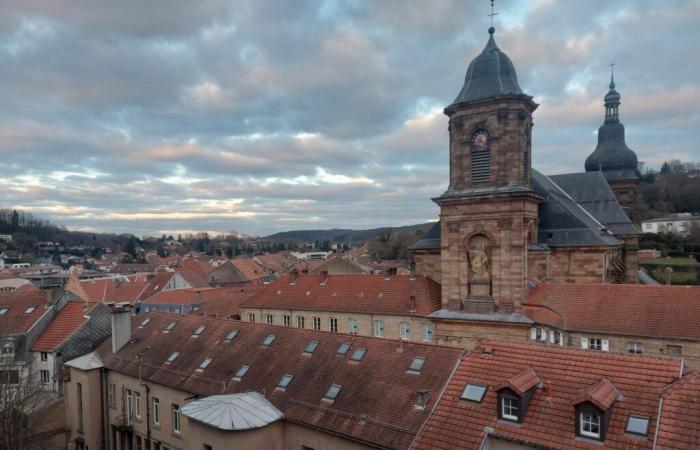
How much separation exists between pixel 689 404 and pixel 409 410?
803 cm

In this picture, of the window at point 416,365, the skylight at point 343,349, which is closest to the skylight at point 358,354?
the skylight at point 343,349

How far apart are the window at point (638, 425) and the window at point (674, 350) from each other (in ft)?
53.7

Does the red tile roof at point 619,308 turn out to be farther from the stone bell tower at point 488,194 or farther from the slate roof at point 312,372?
the slate roof at point 312,372

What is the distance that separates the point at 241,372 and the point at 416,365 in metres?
8.33

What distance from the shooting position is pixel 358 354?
1903 cm

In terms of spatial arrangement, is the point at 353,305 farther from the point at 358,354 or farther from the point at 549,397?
the point at 549,397

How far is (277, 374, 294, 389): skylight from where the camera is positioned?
18750 mm

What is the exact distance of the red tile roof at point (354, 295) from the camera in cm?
3519

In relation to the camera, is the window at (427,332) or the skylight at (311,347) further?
the window at (427,332)

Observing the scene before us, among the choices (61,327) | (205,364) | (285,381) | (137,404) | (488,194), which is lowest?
(137,404)

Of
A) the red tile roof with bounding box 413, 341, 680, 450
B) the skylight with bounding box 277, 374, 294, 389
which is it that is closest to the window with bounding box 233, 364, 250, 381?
the skylight with bounding box 277, 374, 294, 389

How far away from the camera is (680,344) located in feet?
80.3

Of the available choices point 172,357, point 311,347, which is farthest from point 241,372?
point 172,357

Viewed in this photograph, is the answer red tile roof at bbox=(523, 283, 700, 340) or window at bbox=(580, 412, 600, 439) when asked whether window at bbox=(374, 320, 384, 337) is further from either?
window at bbox=(580, 412, 600, 439)
